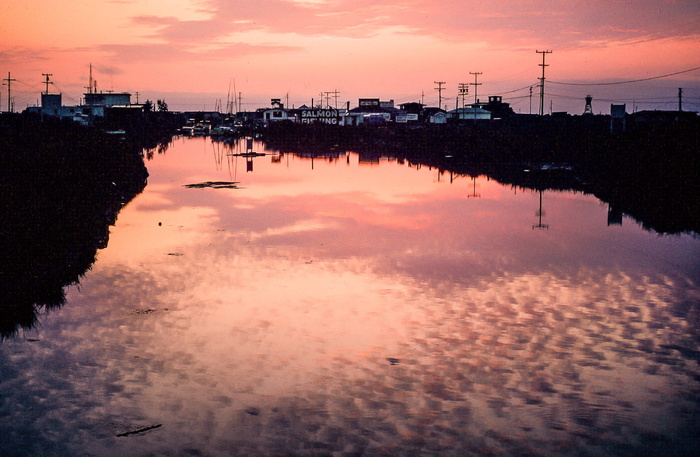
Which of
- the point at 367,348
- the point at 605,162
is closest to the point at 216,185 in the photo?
the point at 605,162

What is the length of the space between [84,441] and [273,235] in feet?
56.7

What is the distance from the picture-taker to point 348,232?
2798 centimetres

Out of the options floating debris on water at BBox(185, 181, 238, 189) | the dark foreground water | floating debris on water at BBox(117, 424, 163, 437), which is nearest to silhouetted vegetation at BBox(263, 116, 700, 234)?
the dark foreground water

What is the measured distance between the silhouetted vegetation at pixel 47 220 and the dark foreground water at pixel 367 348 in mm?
829

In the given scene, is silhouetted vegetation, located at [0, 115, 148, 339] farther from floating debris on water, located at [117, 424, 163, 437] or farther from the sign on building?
the sign on building

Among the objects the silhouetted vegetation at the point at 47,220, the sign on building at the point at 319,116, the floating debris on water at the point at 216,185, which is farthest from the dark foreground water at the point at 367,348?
the sign on building at the point at 319,116

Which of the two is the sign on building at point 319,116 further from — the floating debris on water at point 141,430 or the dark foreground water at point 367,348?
the floating debris on water at point 141,430

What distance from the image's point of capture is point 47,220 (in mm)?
22656

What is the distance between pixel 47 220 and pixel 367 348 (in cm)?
1370

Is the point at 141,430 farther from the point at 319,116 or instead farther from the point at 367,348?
the point at 319,116

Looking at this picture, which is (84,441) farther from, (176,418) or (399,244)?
(399,244)

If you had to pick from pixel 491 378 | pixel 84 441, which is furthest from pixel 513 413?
pixel 84 441

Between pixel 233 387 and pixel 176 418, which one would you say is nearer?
pixel 176 418

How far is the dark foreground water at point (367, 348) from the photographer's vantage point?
10648mm
